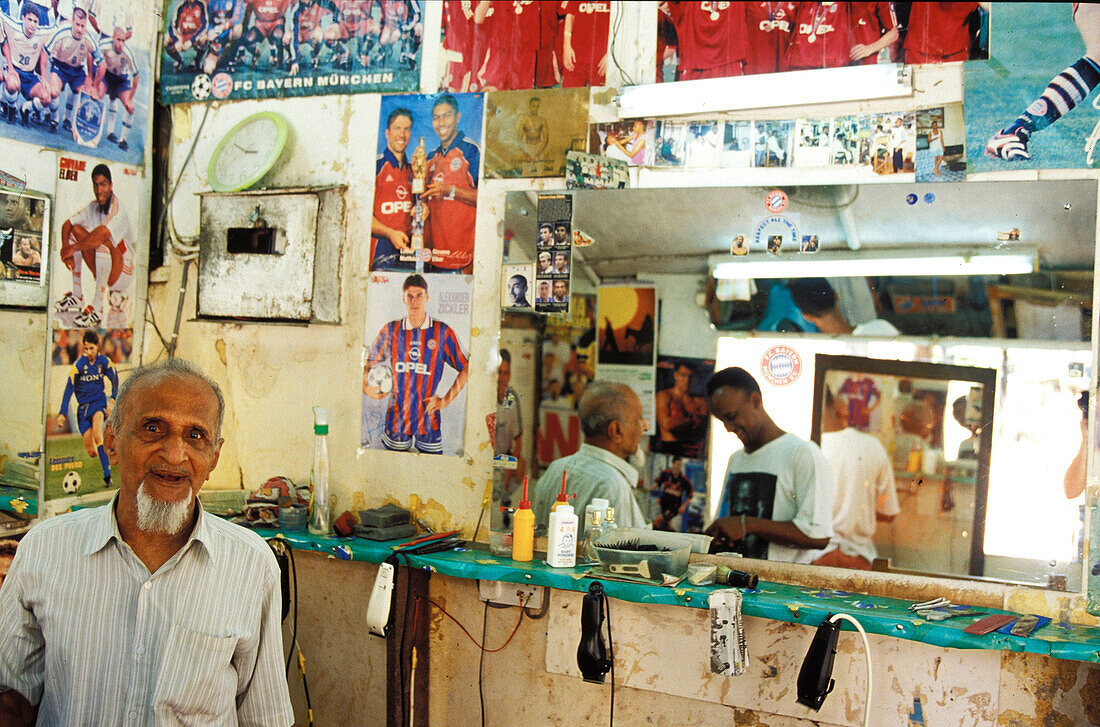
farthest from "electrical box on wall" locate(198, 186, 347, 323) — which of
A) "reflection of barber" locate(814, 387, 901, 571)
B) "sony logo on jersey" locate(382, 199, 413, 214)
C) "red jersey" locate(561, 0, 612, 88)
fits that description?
"reflection of barber" locate(814, 387, 901, 571)

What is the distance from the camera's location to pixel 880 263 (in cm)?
246

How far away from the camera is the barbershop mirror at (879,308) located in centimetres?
232

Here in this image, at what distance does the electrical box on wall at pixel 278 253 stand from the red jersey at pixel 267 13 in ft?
2.16

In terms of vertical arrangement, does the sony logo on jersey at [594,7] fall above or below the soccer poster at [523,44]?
above

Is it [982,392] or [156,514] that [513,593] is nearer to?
[156,514]

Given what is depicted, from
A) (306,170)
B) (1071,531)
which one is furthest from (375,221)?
(1071,531)

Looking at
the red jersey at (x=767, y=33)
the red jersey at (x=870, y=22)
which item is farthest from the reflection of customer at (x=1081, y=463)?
the red jersey at (x=767, y=33)

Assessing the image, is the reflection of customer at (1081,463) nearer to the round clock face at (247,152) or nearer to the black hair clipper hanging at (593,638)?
the black hair clipper hanging at (593,638)

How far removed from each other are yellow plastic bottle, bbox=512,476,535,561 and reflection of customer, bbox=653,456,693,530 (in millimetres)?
395

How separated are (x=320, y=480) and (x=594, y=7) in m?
1.88

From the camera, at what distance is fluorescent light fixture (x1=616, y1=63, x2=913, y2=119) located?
249cm

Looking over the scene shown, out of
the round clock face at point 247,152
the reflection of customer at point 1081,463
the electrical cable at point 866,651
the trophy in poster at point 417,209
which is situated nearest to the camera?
the electrical cable at point 866,651

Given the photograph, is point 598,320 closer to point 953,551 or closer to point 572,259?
point 572,259

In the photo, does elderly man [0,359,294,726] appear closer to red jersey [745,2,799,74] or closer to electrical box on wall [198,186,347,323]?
electrical box on wall [198,186,347,323]
